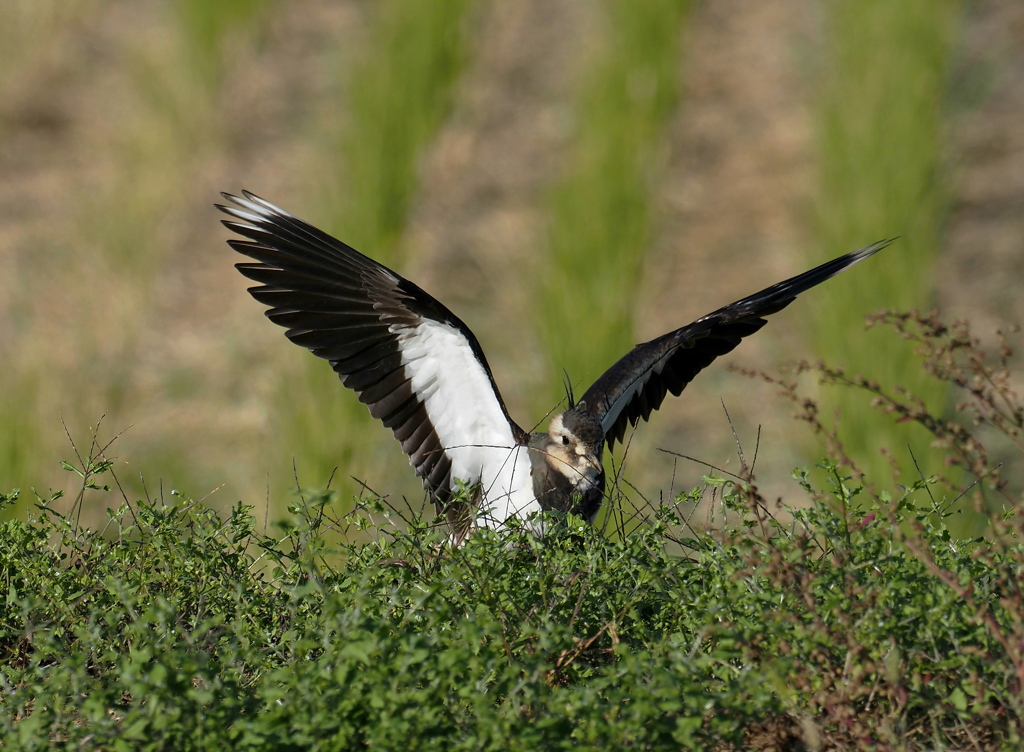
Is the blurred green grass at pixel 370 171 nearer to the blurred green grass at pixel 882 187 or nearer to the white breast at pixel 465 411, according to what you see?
the white breast at pixel 465 411

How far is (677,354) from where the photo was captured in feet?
10.7

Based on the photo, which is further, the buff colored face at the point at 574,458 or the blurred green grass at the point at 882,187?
the blurred green grass at the point at 882,187

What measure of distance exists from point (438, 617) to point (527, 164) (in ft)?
15.1

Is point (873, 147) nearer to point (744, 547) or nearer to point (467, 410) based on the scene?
point (467, 410)

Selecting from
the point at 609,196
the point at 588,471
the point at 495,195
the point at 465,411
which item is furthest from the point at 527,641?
the point at 495,195

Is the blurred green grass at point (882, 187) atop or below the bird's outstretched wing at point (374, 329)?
atop

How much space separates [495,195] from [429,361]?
9.91 feet

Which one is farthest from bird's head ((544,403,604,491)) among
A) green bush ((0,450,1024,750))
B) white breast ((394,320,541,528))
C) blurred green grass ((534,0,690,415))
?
blurred green grass ((534,0,690,415))

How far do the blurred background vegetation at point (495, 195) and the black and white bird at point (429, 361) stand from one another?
3.70 feet

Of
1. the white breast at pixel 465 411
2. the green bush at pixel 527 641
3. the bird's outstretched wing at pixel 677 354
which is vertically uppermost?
the bird's outstretched wing at pixel 677 354

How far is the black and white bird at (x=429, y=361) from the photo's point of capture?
2846 millimetres

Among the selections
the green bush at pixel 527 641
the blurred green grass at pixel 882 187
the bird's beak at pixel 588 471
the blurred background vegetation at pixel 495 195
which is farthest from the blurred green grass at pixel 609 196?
the green bush at pixel 527 641

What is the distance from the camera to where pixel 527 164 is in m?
6.02

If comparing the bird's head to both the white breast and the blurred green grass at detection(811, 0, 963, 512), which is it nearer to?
the white breast
